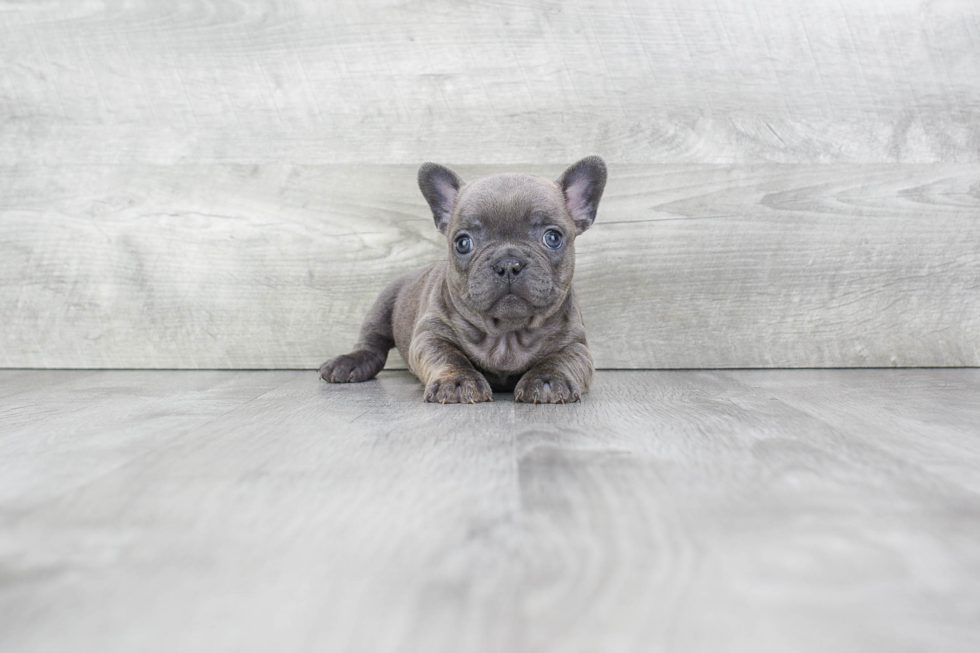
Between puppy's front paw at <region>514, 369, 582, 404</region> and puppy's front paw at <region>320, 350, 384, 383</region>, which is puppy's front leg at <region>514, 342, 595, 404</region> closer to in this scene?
puppy's front paw at <region>514, 369, 582, 404</region>

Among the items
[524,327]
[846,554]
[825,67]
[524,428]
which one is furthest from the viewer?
[825,67]

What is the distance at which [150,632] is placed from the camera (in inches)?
39.0

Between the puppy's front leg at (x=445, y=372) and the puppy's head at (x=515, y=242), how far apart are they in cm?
24

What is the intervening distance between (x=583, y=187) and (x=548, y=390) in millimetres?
1111

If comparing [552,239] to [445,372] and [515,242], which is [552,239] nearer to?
[515,242]

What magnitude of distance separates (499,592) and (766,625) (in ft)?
1.21

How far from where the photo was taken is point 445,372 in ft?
10.4

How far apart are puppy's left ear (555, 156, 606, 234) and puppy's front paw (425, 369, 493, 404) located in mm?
999

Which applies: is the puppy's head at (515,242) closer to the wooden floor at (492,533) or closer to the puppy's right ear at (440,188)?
the puppy's right ear at (440,188)

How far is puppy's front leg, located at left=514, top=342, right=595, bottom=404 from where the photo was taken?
115 inches

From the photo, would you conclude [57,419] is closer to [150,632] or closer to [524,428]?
[524,428]

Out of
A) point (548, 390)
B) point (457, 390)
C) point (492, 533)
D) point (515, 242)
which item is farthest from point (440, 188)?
point (492, 533)

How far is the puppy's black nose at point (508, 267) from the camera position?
3.03m

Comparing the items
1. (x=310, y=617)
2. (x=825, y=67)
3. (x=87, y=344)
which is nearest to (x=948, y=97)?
(x=825, y=67)
